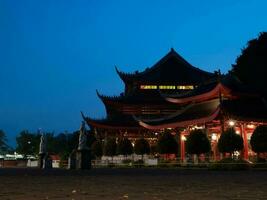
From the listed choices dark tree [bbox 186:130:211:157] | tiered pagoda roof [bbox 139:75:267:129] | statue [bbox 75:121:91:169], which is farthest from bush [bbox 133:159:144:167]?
statue [bbox 75:121:91:169]

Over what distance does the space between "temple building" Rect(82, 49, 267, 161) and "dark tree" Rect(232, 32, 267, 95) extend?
3.91 metres

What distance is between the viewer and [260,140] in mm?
32812

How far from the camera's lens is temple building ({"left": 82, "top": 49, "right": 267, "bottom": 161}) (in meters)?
39.2

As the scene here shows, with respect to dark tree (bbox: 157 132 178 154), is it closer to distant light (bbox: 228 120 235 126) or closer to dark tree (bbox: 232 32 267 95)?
distant light (bbox: 228 120 235 126)

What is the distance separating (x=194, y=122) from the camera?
41.1 metres

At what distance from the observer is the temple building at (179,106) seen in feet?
129

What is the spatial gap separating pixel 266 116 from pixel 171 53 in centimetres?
2955

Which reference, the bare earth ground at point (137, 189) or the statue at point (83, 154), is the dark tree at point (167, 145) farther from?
the bare earth ground at point (137, 189)

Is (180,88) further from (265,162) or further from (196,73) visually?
(265,162)

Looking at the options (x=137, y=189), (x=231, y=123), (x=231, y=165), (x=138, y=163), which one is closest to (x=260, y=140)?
(x=231, y=165)

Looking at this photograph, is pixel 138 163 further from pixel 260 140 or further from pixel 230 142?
pixel 260 140

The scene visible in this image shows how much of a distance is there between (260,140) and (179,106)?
27.4 m

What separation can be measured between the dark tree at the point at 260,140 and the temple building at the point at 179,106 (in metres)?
3.76

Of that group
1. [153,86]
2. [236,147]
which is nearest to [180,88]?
[153,86]
